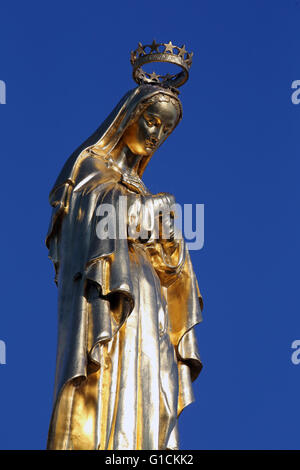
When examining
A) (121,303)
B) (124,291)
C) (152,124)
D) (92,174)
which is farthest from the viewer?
(152,124)

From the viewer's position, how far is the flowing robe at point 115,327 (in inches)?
449

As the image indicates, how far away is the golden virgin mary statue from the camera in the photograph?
11461 millimetres

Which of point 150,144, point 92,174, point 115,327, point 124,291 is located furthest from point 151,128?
point 115,327

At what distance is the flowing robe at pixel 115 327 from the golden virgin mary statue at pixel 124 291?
11 mm

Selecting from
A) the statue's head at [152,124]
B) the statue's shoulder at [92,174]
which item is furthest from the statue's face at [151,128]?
the statue's shoulder at [92,174]

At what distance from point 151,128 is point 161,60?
711mm

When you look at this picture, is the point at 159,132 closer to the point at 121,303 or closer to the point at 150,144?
the point at 150,144

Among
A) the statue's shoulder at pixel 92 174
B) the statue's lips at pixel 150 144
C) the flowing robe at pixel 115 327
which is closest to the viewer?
the flowing robe at pixel 115 327

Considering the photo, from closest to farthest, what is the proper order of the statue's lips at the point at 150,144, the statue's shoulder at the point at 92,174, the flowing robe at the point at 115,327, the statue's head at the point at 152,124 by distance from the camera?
the flowing robe at the point at 115,327
the statue's shoulder at the point at 92,174
the statue's head at the point at 152,124
the statue's lips at the point at 150,144

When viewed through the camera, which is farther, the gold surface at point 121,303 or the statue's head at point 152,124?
A: the statue's head at point 152,124

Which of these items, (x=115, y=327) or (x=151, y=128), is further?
(x=151, y=128)

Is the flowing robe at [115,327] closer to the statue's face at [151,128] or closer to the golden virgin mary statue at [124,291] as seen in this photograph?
the golden virgin mary statue at [124,291]

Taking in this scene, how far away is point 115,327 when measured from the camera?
1173 centimetres

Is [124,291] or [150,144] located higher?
[150,144]
